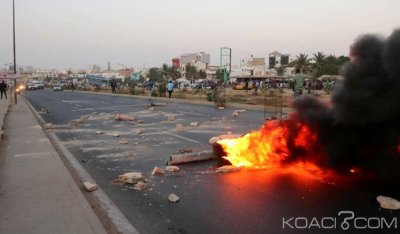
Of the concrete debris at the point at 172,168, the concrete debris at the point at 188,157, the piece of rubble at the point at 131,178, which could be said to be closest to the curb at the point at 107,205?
the piece of rubble at the point at 131,178

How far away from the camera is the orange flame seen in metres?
7.02

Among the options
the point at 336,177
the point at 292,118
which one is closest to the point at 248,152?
the point at 292,118

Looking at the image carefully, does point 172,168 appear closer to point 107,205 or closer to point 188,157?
point 188,157

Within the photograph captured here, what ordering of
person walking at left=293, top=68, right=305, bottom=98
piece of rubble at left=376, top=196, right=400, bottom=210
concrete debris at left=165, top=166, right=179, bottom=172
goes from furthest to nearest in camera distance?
person walking at left=293, top=68, right=305, bottom=98
concrete debris at left=165, top=166, right=179, bottom=172
piece of rubble at left=376, top=196, right=400, bottom=210

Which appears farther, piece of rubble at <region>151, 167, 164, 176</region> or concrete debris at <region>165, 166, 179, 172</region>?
concrete debris at <region>165, 166, 179, 172</region>

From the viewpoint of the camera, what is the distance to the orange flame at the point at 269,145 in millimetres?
7023

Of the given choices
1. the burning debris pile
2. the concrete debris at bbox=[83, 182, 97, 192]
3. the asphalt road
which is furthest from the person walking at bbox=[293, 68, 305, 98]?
the concrete debris at bbox=[83, 182, 97, 192]

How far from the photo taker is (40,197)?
19.3 ft

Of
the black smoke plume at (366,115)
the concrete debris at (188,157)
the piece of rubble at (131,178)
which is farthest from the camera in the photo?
the concrete debris at (188,157)

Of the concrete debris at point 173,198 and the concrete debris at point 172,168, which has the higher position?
the concrete debris at point 172,168

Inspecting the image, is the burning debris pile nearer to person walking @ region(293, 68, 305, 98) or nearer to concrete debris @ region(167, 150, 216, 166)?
concrete debris @ region(167, 150, 216, 166)

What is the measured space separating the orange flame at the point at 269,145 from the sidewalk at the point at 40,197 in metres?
2.83

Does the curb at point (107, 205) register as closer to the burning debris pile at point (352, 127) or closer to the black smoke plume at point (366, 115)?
the burning debris pile at point (352, 127)

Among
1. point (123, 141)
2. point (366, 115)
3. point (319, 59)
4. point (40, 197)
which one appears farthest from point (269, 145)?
point (319, 59)
